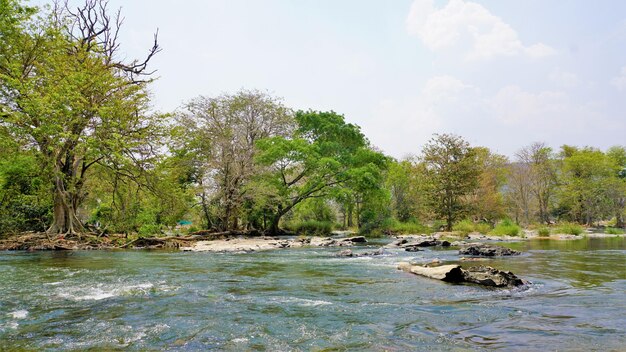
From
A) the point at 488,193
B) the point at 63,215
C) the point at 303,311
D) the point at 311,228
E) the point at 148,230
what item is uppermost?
the point at 488,193

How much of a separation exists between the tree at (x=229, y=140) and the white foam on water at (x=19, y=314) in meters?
21.9

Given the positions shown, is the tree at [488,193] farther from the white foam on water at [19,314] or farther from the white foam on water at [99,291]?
the white foam on water at [19,314]

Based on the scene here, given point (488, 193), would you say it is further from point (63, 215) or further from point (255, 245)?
point (63, 215)

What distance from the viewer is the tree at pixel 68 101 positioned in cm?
1434

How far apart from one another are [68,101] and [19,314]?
39.5ft

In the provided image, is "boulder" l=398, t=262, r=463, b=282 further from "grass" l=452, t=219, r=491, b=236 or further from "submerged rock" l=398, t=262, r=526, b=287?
"grass" l=452, t=219, r=491, b=236

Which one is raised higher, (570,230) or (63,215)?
(63,215)

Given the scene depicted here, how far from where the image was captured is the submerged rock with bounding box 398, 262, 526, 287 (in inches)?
345

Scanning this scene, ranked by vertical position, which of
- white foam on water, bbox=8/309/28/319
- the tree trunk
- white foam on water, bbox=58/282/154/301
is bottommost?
white foam on water, bbox=8/309/28/319

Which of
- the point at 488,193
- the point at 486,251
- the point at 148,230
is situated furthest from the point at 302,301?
the point at 488,193

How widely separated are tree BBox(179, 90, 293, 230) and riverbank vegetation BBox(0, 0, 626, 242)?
0.11 m

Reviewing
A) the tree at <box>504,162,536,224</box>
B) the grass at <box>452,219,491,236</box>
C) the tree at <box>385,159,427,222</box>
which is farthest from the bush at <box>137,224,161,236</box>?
the tree at <box>504,162,536,224</box>

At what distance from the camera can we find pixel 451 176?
36.9 m

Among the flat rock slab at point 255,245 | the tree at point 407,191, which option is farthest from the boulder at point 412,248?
the tree at point 407,191
